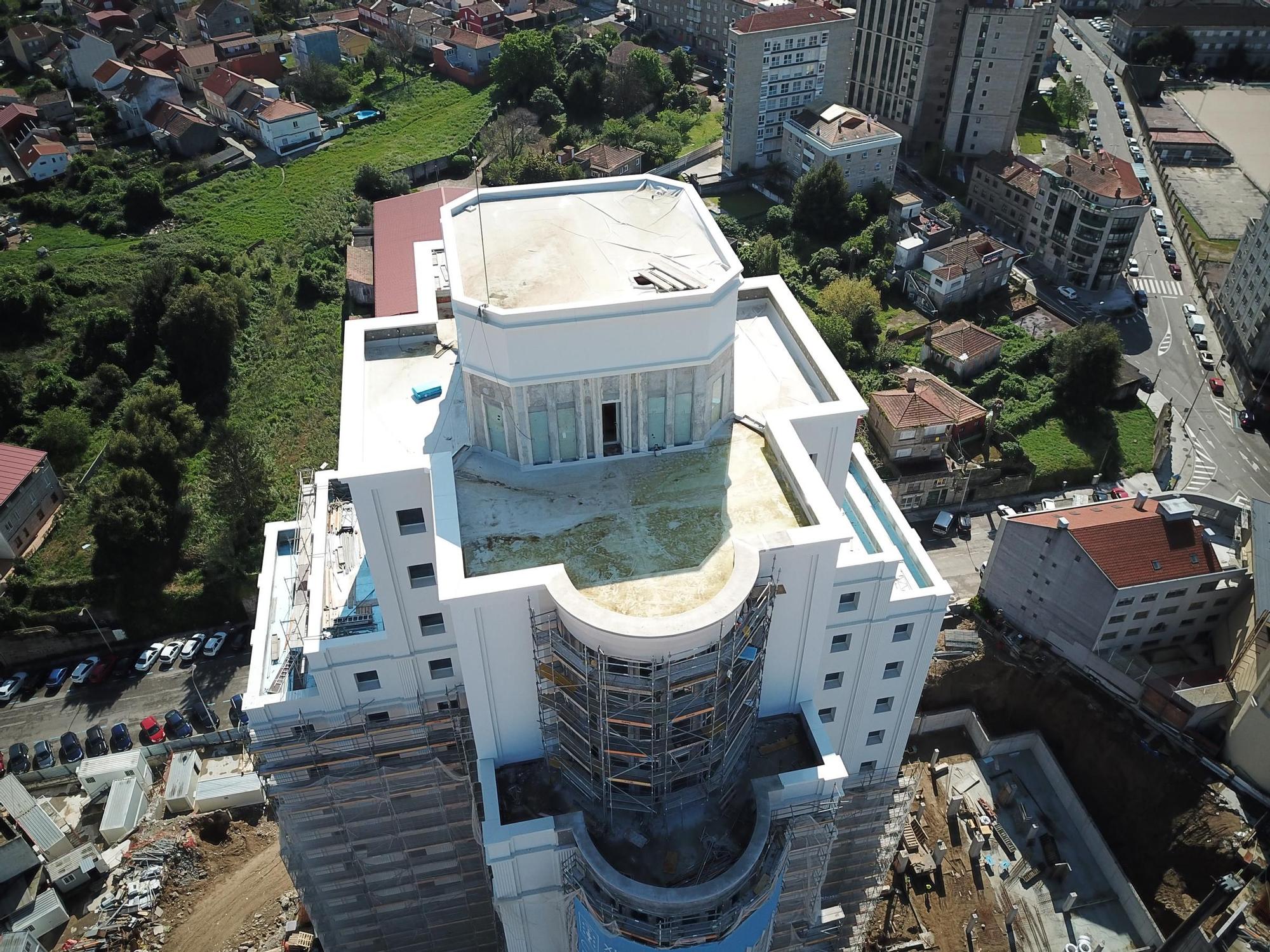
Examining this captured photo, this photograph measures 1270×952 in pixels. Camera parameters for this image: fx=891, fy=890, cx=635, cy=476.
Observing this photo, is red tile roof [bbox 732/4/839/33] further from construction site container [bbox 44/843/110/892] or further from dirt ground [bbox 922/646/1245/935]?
construction site container [bbox 44/843/110/892]

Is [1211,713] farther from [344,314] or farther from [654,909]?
[344,314]

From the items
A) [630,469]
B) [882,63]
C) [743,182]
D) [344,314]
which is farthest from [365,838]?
[882,63]

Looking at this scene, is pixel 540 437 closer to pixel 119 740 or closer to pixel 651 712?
pixel 651 712

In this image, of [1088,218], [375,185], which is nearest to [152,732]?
[375,185]

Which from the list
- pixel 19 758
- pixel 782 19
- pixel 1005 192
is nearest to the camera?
pixel 19 758

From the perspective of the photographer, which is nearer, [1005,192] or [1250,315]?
[1250,315]

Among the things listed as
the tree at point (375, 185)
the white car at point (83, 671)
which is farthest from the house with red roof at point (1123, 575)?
the tree at point (375, 185)
